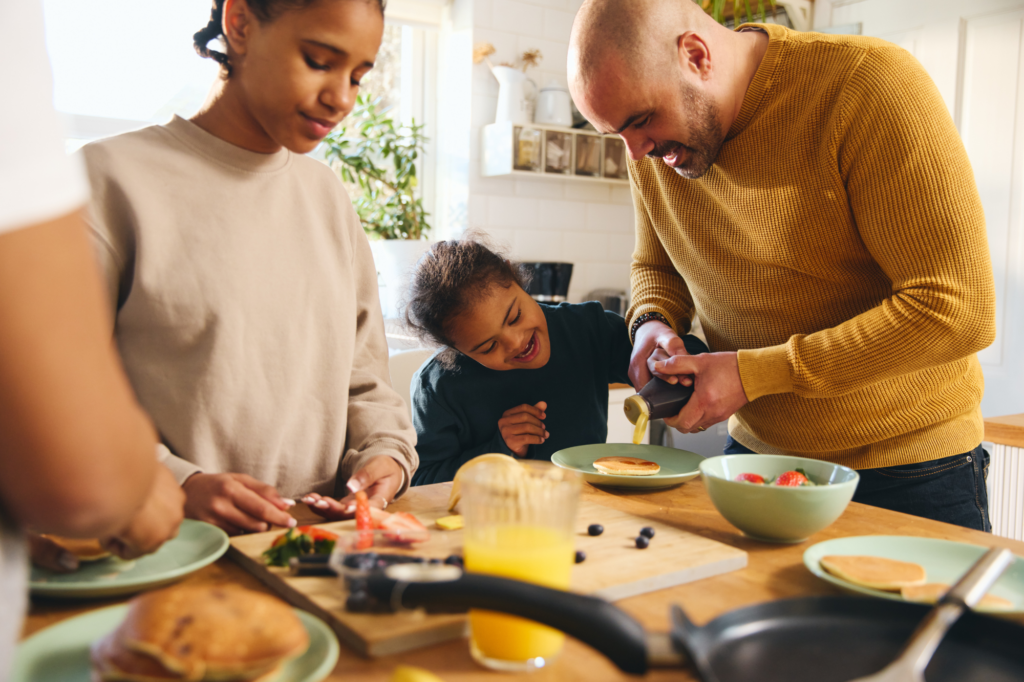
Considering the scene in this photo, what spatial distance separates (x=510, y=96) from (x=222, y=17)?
2.30 metres

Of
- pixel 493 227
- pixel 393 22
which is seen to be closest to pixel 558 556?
pixel 493 227

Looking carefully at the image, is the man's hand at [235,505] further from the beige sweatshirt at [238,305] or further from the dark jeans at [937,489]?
the dark jeans at [937,489]

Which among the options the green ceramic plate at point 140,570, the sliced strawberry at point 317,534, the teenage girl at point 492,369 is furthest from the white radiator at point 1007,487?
the green ceramic plate at point 140,570

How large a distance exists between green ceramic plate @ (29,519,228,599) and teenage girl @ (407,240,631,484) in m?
0.87

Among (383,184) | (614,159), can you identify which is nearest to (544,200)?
(614,159)

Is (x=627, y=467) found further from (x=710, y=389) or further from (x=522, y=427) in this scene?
(x=522, y=427)

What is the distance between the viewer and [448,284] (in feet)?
5.50

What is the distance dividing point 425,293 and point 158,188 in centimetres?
78

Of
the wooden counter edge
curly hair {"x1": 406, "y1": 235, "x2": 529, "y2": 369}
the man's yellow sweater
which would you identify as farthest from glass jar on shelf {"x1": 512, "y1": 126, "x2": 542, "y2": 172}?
the wooden counter edge

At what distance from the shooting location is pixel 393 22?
3.18m

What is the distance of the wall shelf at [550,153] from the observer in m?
3.14

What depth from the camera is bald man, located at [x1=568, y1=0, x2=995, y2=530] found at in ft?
3.88

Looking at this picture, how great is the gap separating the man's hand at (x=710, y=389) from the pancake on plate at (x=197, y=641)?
0.88m

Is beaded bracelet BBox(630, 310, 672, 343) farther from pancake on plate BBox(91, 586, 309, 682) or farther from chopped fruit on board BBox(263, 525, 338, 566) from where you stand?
pancake on plate BBox(91, 586, 309, 682)
